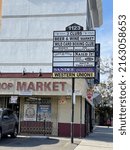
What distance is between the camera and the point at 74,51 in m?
23.1

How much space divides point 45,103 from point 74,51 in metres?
6.73

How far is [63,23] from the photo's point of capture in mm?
32500

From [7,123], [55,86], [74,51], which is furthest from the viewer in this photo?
[55,86]

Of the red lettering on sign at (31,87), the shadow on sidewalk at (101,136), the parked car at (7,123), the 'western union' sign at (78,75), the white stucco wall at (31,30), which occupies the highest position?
the white stucco wall at (31,30)

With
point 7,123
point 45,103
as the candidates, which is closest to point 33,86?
point 45,103

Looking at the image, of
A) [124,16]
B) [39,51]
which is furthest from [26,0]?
[124,16]

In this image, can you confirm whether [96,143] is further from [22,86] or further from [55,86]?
[22,86]

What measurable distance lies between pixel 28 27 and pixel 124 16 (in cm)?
2763

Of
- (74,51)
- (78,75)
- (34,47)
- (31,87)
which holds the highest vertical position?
(34,47)

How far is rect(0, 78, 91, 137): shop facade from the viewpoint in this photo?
2672 centimetres

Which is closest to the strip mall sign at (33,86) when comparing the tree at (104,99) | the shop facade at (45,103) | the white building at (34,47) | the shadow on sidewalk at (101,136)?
the shop facade at (45,103)

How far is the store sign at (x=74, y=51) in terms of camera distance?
75.2 ft

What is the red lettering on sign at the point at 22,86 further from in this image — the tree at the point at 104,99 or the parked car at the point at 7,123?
the tree at the point at 104,99

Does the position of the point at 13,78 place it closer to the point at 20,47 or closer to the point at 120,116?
the point at 20,47
